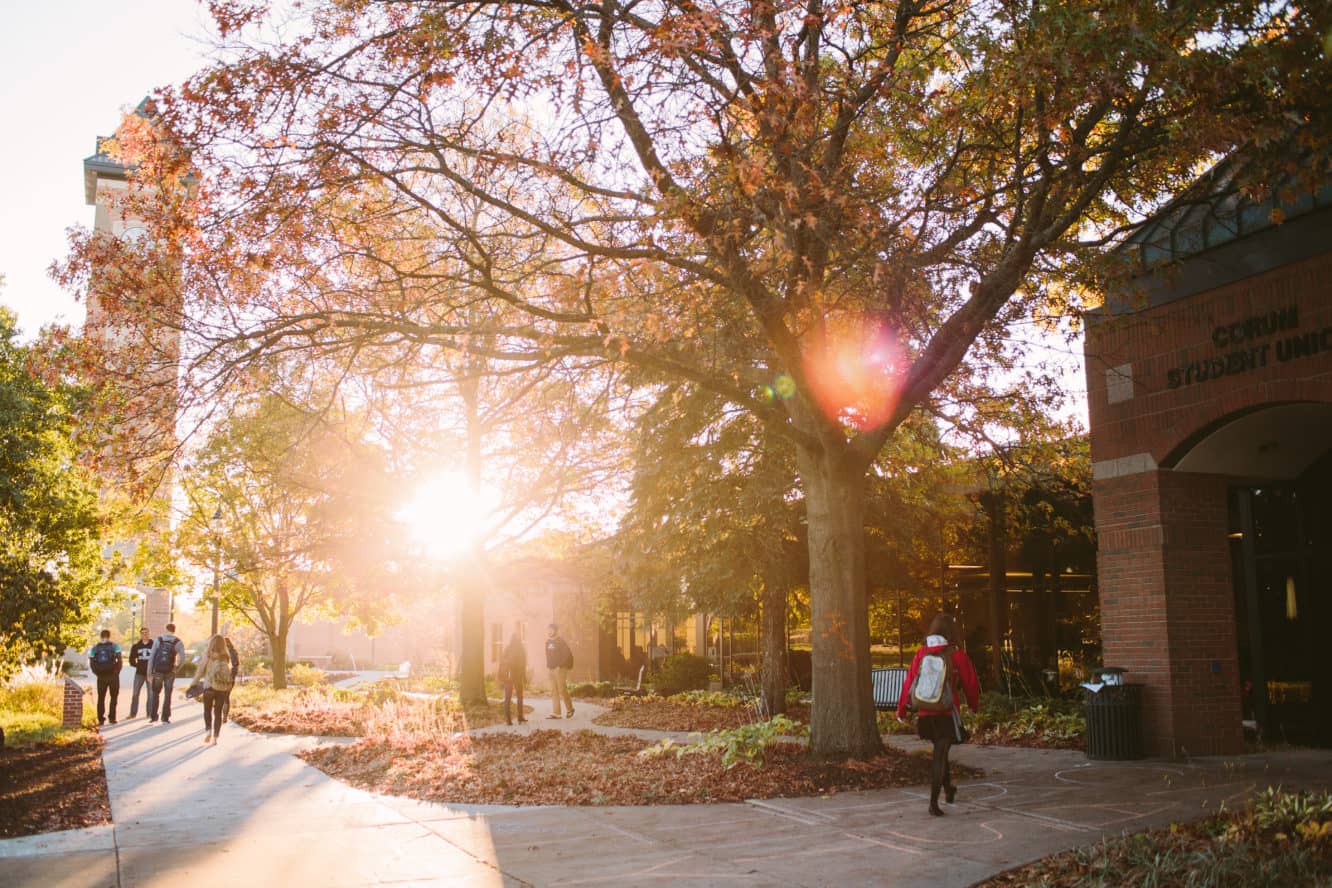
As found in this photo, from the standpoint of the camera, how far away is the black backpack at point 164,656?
19828mm

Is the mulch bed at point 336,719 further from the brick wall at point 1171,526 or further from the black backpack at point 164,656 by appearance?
the brick wall at point 1171,526

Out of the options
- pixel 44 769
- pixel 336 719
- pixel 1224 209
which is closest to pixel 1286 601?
pixel 1224 209

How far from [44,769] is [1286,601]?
1561 centimetres

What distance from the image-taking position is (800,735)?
545 inches

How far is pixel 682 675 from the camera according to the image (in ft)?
85.8

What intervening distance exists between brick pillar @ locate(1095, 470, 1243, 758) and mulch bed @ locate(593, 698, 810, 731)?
20.3 feet

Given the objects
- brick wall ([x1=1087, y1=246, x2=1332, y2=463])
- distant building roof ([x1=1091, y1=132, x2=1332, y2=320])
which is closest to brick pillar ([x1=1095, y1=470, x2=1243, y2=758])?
brick wall ([x1=1087, y1=246, x2=1332, y2=463])

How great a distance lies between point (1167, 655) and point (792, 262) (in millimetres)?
6731

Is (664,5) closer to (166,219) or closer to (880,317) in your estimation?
(880,317)

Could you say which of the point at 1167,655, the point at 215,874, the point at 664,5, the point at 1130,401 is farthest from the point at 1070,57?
the point at 215,874

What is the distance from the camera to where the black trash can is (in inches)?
476

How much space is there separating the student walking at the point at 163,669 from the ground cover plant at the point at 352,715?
139 cm

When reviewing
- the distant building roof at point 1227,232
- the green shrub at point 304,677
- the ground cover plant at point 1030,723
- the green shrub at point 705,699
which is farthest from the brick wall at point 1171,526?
the green shrub at point 304,677

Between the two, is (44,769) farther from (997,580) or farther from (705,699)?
(997,580)
